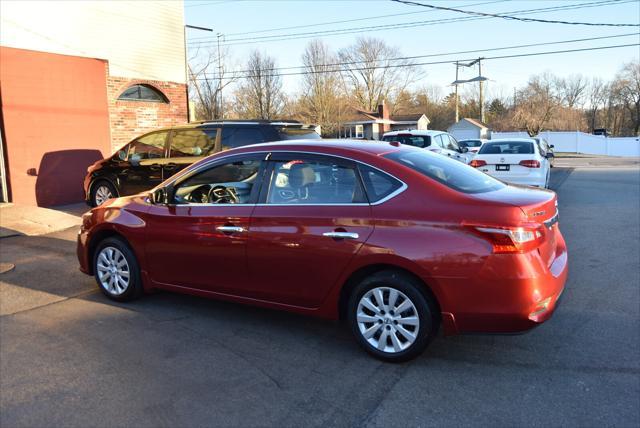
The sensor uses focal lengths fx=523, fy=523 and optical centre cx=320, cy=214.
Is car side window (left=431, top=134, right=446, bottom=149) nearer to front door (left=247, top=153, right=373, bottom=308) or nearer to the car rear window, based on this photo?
the car rear window

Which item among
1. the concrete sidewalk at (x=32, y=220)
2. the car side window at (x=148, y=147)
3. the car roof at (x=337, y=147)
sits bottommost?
the concrete sidewalk at (x=32, y=220)

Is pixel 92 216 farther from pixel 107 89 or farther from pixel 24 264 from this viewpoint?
pixel 107 89

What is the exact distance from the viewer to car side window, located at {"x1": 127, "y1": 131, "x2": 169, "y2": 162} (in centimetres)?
1020

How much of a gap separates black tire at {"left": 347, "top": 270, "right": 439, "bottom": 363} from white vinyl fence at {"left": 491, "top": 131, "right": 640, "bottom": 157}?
1828 inches

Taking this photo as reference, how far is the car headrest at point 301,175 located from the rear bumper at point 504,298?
4.97 ft

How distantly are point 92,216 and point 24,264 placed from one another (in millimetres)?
2414

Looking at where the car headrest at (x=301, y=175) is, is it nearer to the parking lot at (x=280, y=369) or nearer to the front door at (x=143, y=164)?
the parking lot at (x=280, y=369)

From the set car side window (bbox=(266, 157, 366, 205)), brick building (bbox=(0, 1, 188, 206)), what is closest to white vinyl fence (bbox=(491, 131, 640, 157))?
brick building (bbox=(0, 1, 188, 206))

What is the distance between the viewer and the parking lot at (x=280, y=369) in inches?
133

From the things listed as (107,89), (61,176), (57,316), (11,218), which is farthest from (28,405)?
(107,89)

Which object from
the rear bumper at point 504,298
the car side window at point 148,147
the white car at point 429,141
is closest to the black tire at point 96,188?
the car side window at point 148,147

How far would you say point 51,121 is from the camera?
12.3 metres

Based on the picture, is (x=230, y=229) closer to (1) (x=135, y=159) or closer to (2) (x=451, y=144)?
(1) (x=135, y=159)

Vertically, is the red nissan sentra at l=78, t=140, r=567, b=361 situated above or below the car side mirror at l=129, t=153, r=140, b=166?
below
